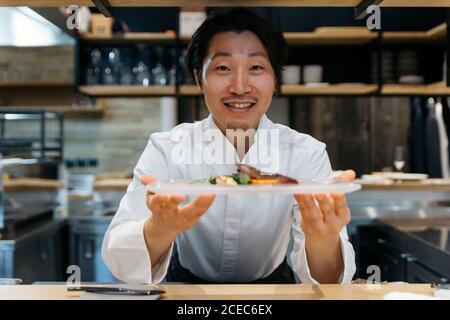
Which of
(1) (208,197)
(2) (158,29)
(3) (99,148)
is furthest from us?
(3) (99,148)

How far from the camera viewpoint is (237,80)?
96 centimetres

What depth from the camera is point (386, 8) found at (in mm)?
1065

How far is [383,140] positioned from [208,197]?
2.10 ft

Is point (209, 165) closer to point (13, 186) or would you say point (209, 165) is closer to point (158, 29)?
point (158, 29)

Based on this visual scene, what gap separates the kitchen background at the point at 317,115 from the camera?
1209 mm

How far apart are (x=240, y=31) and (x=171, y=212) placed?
0.36 meters

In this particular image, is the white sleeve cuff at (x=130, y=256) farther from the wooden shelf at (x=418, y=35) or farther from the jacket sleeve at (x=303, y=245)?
the wooden shelf at (x=418, y=35)

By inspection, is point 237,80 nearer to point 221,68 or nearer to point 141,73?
point 221,68

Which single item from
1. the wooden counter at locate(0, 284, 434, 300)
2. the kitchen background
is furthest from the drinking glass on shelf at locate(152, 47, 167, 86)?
the wooden counter at locate(0, 284, 434, 300)

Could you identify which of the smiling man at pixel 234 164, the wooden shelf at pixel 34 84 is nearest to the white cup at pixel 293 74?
the smiling man at pixel 234 164

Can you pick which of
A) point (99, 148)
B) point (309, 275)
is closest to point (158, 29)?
point (309, 275)

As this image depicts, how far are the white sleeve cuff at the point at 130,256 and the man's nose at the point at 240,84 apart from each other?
26 cm

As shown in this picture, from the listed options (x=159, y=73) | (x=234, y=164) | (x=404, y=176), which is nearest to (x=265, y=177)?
(x=234, y=164)
